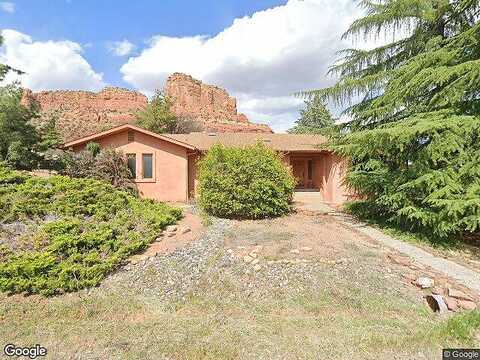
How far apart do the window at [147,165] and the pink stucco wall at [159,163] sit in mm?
156

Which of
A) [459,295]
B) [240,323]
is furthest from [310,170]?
[240,323]

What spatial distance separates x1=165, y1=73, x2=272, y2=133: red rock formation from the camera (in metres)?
68.4

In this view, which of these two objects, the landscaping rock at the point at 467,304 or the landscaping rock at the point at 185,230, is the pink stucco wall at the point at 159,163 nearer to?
the landscaping rock at the point at 185,230

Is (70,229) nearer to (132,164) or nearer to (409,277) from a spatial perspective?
(409,277)

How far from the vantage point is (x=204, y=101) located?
77375 millimetres

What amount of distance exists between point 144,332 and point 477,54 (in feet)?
33.0

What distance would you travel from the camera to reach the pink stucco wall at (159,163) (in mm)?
14148

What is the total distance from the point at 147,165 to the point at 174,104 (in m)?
41.4

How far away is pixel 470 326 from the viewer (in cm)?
378

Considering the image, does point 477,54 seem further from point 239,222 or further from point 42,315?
point 42,315

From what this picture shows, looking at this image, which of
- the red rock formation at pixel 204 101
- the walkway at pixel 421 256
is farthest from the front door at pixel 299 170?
the red rock formation at pixel 204 101

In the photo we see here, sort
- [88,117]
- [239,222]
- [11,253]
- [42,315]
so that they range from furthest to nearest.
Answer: [88,117]
[239,222]
[11,253]
[42,315]

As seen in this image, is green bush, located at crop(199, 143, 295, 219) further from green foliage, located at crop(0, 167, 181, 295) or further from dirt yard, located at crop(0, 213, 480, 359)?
dirt yard, located at crop(0, 213, 480, 359)

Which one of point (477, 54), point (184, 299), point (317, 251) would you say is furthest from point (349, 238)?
point (477, 54)
